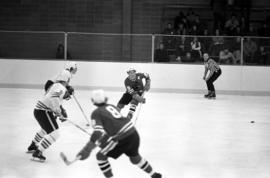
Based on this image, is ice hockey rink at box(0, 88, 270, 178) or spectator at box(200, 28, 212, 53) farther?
spectator at box(200, 28, 212, 53)

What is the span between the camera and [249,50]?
14383mm

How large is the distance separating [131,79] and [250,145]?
7.60 feet

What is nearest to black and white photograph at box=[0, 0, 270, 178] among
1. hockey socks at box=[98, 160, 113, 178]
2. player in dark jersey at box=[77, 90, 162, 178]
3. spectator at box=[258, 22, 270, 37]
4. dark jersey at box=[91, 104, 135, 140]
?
spectator at box=[258, 22, 270, 37]

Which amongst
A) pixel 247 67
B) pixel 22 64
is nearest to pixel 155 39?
pixel 247 67

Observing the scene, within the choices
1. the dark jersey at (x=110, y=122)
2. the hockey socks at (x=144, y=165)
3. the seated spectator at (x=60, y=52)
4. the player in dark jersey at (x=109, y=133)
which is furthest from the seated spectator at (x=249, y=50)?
the dark jersey at (x=110, y=122)

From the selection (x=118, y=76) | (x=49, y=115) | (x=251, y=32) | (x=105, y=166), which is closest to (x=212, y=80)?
(x=118, y=76)

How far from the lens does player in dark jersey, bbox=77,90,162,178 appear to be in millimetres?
4766

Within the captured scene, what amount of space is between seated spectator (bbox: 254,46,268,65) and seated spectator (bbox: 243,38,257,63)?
101 millimetres

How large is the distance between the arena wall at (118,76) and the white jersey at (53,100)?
26.6ft

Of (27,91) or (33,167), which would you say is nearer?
(33,167)

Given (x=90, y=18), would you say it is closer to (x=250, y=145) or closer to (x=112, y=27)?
(x=112, y=27)

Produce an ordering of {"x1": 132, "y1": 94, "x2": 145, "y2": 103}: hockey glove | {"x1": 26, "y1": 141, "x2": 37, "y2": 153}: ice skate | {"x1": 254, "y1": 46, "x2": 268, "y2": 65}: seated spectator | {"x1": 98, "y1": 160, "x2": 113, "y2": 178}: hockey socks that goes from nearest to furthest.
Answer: {"x1": 98, "y1": 160, "x2": 113, "y2": 178}: hockey socks, {"x1": 26, "y1": 141, "x2": 37, "y2": 153}: ice skate, {"x1": 132, "y1": 94, "x2": 145, "y2": 103}: hockey glove, {"x1": 254, "y1": 46, "x2": 268, "y2": 65}: seated spectator

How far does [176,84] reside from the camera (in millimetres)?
14523

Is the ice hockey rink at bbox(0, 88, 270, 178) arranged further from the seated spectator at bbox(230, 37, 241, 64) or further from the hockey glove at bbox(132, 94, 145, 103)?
the seated spectator at bbox(230, 37, 241, 64)
